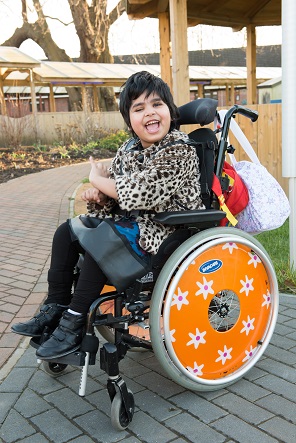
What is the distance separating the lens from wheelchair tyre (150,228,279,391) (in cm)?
229

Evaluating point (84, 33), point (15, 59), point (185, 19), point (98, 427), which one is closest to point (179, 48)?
point (185, 19)

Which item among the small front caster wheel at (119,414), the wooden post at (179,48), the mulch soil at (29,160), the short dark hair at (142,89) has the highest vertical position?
the wooden post at (179,48)

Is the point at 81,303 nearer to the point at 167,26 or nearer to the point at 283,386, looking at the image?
the point at 283,386

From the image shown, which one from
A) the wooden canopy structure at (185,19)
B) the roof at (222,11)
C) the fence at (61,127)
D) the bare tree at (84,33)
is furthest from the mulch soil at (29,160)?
the bare tree at (84,33)

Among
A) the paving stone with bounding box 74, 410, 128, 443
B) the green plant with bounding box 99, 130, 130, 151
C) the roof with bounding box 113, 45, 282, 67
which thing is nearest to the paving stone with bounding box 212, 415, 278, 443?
the paving stone with bounding box 74, 410, 128, 443

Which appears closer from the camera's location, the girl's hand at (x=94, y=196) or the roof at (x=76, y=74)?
the girl's hand at (x=94, y=196)

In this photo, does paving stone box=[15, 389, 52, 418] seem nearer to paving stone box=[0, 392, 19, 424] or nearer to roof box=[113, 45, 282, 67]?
paving stone box=[0, 392, 19, 424]

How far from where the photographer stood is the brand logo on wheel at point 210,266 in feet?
7.82

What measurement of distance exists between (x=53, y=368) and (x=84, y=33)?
20.7 meters

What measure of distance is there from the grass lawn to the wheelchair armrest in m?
1.67

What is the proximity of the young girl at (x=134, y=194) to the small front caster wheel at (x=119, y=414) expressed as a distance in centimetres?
28

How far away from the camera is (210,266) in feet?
7.91

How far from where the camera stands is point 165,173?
2.36m

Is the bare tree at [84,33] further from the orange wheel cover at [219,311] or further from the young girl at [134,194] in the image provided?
the orange wheel cover at [219,311]
